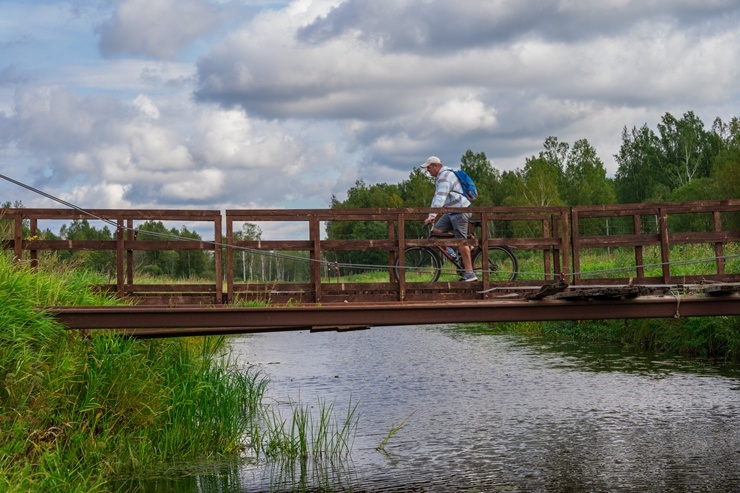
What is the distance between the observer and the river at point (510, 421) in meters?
13.8

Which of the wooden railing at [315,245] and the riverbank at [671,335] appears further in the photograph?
the riverbank at [671,335]

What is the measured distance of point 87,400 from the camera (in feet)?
43.8

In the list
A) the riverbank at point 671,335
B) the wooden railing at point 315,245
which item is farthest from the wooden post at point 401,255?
the riverbank at point 671,335

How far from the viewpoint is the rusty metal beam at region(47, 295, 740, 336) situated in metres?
13.8

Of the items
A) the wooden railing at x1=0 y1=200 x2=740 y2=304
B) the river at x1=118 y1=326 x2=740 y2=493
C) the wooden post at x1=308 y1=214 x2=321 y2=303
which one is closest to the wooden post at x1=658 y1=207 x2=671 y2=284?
the wooden railing at x1=0 y1=200 x2=740 y2=304

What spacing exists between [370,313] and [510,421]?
5269 millimetres

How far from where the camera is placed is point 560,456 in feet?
50.2

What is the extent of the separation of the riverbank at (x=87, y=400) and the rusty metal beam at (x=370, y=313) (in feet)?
1.75

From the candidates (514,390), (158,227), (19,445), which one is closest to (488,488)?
(19,445)

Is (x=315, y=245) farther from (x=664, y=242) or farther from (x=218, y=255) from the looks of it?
(x=664, y=242)

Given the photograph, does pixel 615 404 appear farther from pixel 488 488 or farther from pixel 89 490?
pixel 89 490

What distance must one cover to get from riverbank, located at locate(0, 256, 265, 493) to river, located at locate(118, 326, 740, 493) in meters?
0.66

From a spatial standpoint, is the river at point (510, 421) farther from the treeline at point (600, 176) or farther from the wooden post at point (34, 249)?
the treeline at point (600, 176)

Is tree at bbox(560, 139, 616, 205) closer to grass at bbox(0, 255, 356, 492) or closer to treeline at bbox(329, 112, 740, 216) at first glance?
treeline at bbox(329, 112, 740, 216)
